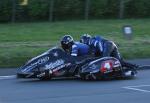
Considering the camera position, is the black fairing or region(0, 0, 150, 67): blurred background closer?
the black fairing

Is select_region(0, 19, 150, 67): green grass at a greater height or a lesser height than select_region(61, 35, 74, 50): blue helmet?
lesser

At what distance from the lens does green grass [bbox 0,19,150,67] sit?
21.9m

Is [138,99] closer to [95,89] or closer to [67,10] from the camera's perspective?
[95,89]

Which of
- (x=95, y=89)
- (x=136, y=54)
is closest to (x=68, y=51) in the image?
(x=95, y=89)

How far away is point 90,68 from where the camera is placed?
1733 cm

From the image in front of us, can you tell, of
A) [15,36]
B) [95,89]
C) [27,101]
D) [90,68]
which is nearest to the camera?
[27,101]

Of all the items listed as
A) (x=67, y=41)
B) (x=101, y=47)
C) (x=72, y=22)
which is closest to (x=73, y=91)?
(x=67, y=41)

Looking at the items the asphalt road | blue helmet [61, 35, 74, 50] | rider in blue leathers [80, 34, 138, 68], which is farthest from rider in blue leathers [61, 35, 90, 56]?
the asphalt road

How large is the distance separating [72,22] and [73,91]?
57.1ft

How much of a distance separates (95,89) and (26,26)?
15.4 meters

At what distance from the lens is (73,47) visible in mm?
17500

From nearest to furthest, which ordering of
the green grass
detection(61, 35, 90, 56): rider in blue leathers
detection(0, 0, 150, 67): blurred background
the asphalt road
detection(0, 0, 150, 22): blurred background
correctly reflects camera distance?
the asphalt road < detection(61, 35, 90, 56): rider in blue leathers < the green grass < detection(0, 0, 150, 67): blurred background < detection(0, 0, 150, 22): blurred background

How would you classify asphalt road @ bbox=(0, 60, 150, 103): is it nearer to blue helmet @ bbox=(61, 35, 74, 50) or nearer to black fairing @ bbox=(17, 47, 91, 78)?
black fairing @ bbox=(17, 47, 91, 78)

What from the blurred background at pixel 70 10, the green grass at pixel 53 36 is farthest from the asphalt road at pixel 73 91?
the blurred background at pixel 70 10
